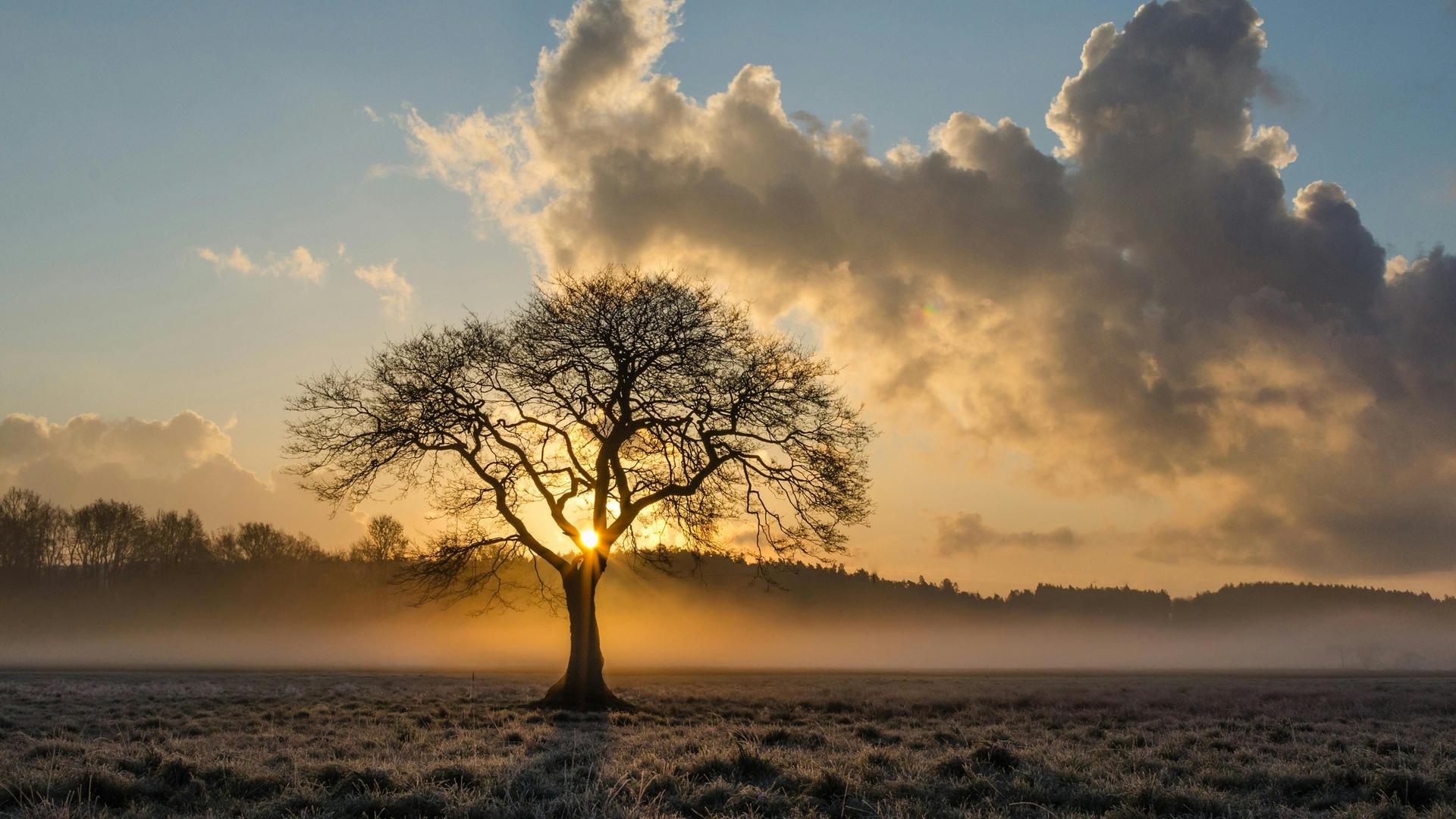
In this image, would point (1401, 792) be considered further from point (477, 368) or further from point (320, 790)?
point (477, 368)

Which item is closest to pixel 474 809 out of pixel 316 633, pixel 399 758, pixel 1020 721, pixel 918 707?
pixel 399 758

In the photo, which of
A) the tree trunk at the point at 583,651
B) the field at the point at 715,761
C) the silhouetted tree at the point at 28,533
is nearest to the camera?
the field at the point at 715,761

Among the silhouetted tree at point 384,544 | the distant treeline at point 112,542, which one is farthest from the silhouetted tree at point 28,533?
the silhouetted tree at point 384,544

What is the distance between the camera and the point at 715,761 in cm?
979

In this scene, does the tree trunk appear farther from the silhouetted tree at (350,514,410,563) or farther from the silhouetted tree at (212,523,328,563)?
the silhouetted tree at (212,523,328,563)

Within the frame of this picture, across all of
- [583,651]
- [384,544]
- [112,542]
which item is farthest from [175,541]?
[583,651]

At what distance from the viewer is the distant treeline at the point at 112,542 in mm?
99188

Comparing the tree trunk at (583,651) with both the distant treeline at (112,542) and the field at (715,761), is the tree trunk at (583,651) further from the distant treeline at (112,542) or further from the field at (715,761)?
the distant treeline at (112,542)

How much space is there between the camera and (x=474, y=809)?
6.95 m

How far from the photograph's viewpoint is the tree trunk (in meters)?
25.1

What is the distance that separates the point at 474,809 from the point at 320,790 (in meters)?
2.09

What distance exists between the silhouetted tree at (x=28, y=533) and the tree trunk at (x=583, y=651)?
105 meters

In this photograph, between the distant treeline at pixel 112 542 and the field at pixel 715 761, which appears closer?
the field at pixel 715 761

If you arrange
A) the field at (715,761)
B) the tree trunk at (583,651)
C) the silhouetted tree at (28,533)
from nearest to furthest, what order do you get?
the field at (715,761) → the tree trunk at (583,651) → the silhouetted tree at (28,533)
